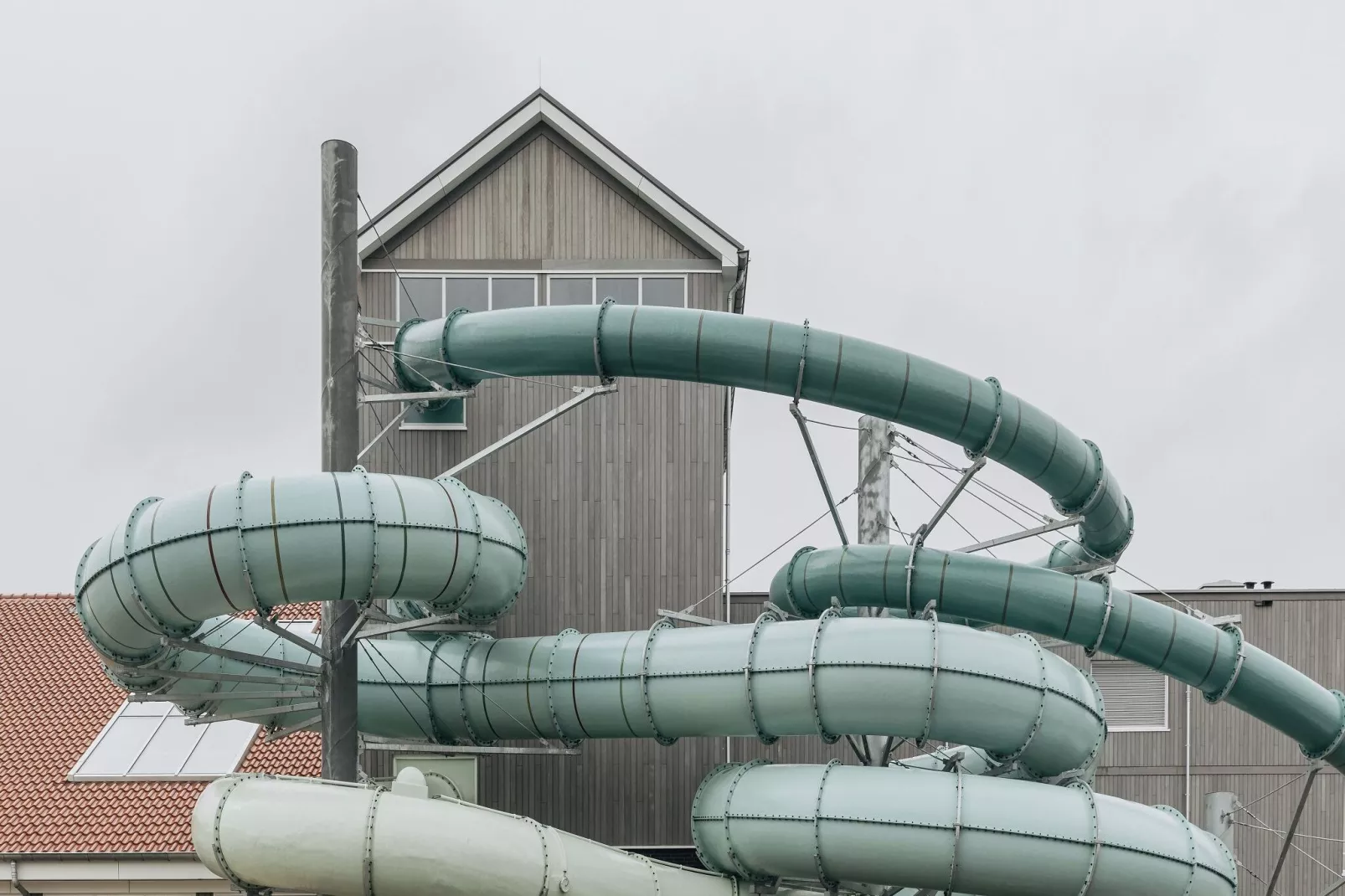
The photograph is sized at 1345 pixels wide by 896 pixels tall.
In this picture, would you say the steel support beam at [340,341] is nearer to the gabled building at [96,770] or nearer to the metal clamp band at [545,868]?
the metal clamp band at [545,868]

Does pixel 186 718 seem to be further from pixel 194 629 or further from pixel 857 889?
pixel 857 889

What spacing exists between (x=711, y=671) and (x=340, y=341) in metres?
6.52

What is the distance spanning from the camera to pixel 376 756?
750 inches

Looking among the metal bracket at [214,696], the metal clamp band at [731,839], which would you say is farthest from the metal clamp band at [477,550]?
the metal clamp band at [731,839]

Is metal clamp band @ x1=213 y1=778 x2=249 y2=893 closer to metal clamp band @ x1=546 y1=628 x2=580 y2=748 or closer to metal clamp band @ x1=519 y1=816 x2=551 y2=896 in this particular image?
metal clamp band @ x1=519 y1=816 x2=551 y2=896

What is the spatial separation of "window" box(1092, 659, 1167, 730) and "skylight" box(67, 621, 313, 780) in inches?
588

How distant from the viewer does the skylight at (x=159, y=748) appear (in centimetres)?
1997

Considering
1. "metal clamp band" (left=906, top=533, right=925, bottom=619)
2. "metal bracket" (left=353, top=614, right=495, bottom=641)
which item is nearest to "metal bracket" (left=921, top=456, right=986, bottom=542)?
"metal clamp band" (left=906, top=533, right=925, bottom=619)

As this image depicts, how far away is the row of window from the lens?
19984 mm

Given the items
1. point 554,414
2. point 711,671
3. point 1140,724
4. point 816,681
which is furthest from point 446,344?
point 1140,724

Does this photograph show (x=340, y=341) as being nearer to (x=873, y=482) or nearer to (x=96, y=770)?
(x=873, y=482)

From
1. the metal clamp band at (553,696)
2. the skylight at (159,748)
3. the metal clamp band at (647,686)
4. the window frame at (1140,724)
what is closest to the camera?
the metal clamp band at (647,686)

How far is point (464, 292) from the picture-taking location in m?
20.1

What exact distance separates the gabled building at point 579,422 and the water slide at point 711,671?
221 cm
